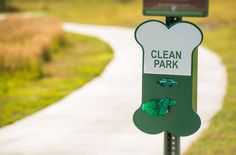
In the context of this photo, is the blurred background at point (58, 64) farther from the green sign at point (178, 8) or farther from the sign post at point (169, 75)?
the green sign at point (178, 8)

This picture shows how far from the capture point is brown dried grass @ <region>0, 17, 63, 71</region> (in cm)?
1427

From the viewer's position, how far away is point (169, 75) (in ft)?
18.0

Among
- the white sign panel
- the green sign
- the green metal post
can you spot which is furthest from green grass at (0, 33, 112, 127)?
the green sign

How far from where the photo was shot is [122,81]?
13508mm

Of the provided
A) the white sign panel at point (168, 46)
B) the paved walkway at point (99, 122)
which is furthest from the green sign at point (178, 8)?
the paved walkway at point (99, 122)

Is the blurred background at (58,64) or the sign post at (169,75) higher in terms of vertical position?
the sign post at (169,75)

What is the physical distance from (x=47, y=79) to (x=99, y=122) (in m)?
4.87

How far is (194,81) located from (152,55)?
0.42 meters

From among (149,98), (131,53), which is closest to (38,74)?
(131,53)

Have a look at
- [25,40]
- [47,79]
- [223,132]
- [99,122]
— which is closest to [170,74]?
[223,132]

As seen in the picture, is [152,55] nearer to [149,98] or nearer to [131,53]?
[149,98]

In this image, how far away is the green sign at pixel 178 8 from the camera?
204 inches

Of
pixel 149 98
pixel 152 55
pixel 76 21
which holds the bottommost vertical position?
pixel 76 21

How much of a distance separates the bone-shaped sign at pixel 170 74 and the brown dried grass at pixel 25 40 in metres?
8.81
